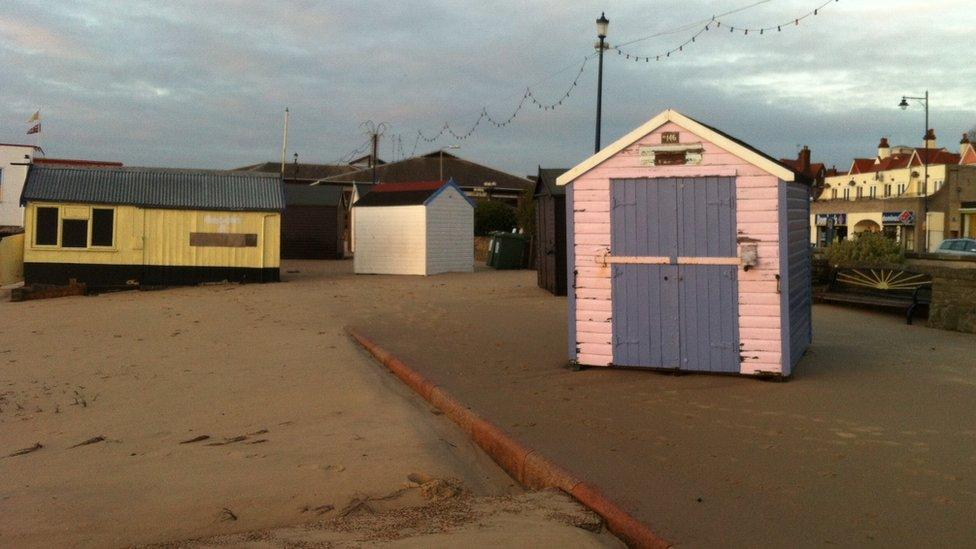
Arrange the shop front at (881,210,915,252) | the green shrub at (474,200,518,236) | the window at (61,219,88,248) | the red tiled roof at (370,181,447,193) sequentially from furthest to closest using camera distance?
the shop front at (881,210,915,252)
the green shrub at (474,200,518,236)
the red tiled roof at (370,181,447,193)
the window at (61,219,88,248)

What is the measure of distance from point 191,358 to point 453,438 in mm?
6138

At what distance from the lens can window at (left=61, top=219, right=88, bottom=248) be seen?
2398 centimetres

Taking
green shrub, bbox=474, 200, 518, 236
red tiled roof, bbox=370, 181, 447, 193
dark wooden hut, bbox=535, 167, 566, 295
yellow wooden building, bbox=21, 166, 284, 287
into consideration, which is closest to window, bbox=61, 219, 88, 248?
yellow wooden building, bbox=21, 166, 284, 287

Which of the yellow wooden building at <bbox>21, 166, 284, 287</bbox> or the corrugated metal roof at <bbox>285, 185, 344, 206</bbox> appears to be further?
the corrugated metal roof at <bbox>285, 185, 344, 206</bbox>

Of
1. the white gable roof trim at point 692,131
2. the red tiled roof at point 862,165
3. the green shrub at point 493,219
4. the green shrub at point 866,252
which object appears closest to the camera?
the white gable roof trim at point 692,131

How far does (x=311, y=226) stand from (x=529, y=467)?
3575 centimetres

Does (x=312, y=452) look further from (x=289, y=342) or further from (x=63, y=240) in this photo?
(x=63, y=240)

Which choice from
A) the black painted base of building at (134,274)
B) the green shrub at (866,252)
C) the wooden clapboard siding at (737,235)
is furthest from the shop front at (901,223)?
the wooden clapboard siding at (737,235)

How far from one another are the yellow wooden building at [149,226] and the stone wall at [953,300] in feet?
58.1

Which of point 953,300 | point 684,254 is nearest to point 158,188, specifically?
point 684,254

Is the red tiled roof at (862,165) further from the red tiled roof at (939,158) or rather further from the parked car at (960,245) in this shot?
the parked car at (960,245)

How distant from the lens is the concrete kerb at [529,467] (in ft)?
15.8

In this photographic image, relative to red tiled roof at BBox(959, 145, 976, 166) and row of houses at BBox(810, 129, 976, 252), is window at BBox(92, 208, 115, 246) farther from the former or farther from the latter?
red tiled roof at BBox(959, 145, 976, 166)

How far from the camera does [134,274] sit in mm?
24406
